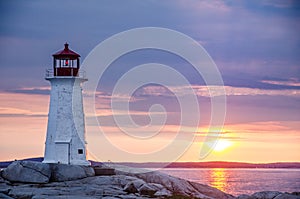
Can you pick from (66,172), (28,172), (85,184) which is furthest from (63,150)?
(85,184)

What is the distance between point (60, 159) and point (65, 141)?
134cm

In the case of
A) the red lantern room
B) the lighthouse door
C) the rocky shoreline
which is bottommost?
the rocky shoreline

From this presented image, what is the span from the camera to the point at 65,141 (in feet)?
161

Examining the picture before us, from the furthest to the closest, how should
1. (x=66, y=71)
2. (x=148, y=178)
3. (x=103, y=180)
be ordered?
(x=66, y=71)
(x=148, y=178)
(x=103, y=180)

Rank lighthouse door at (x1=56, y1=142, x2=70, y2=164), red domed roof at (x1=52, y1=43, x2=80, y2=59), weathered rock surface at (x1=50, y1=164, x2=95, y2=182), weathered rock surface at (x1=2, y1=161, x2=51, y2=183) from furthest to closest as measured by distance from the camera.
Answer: red domed roof at (x1=52, y1=43, x2=80, y2=59), lighthouse door at (x1=56, y1=142, x2=70, y2=164), weathered rock surface at (x1=50, y1=164, x2=95, y2=182), weathered rock surface at (x1=2, y1=161, x2=51, y2=183)

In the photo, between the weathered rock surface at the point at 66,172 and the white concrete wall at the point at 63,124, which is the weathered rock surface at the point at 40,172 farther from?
the white concrete wall at the point at 63,124

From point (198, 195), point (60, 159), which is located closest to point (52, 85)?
point (60, 159)

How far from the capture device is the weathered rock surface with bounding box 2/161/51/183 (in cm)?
4384

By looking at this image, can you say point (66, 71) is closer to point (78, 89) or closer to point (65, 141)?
point (78, 89)

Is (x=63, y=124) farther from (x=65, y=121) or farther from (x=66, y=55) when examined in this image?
(x=66, y=55)

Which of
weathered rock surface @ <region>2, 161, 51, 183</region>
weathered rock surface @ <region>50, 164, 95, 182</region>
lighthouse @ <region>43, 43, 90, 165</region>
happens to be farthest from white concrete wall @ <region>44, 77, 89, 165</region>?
weathered rock surface @ <region>2, 161, 51, 183</region>

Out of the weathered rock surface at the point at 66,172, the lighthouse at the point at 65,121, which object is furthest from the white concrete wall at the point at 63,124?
the weathered rock surface at the point at 66,172

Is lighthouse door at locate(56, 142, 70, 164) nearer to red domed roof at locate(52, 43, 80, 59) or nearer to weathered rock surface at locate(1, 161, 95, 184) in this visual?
weathered rock surface at locate(1, 161, 95, 184)

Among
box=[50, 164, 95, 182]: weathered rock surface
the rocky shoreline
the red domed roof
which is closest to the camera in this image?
the rocky shoreline
